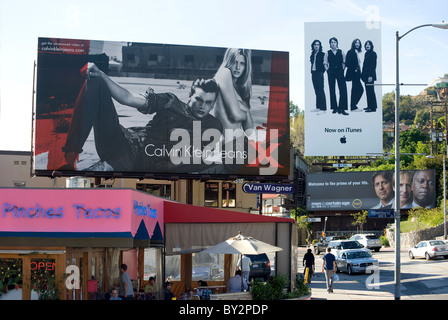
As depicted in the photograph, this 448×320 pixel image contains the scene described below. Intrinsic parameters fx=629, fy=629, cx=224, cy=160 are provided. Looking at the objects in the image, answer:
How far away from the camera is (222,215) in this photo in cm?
2216

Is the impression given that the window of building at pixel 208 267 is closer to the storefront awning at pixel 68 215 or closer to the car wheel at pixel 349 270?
the storefront awning at pixel 68 215

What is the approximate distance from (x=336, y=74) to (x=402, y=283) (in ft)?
95.8

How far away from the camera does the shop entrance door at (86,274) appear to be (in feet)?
57.6

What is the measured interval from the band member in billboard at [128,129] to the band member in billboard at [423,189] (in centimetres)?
4138

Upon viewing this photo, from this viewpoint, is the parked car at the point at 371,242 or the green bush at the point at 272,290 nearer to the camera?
the green bush at the point at 272,290

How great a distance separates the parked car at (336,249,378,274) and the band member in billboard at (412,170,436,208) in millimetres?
40446

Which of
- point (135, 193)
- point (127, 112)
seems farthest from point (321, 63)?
point (135, 193)

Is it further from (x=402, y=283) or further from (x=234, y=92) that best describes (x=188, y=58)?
(x=402, y=283)

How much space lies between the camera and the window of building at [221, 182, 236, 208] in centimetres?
4372

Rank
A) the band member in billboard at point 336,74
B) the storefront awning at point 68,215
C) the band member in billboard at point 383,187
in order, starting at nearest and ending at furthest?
the storefront awning at point 68,215 < the band member in billboard at point 336,74 < the band member in billboard at point 383,187

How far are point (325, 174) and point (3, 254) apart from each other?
61.6m

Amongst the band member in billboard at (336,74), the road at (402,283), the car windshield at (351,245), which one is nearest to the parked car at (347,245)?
the car windshield at (351,245)
